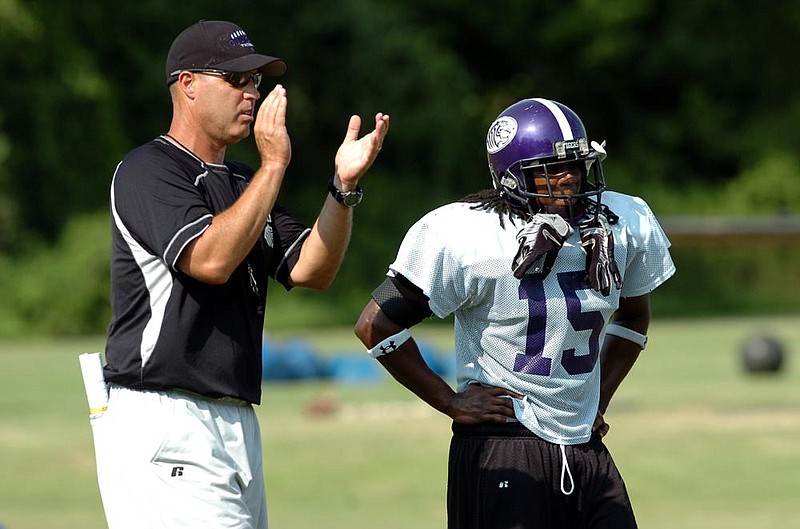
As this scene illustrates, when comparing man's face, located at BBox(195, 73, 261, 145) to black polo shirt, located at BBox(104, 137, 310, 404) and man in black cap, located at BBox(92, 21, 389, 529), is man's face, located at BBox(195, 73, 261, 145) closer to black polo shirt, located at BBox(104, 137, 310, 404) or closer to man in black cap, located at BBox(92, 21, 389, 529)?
man in black cap, located at BBox(92, 21, 389, 529)

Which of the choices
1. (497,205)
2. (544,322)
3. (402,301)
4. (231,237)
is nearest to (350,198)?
(402,301)

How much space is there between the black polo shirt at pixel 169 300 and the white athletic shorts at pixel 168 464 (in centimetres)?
7

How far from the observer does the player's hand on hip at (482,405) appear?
4.69 meters

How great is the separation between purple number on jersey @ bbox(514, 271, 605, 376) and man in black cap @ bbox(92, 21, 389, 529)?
33.5 inches

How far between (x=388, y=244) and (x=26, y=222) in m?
8.50

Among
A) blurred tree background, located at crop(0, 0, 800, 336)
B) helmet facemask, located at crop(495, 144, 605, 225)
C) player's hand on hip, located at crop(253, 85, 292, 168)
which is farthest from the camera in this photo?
blurred tree background, located at crop(0, 0, 800, 336)

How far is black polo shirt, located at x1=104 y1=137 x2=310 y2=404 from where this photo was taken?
4.43 m

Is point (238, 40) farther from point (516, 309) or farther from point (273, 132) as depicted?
point (516, 309)

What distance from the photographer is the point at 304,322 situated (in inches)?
1320

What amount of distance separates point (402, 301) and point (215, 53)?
3.29 feet

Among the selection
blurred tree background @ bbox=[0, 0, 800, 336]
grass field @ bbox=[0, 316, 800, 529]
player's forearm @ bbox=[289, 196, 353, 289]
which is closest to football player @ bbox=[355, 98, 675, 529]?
player's forearm @ bbox=[289, 196, 353, 289]

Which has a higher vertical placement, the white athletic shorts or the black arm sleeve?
the black arm sleeve

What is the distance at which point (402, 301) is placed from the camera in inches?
190

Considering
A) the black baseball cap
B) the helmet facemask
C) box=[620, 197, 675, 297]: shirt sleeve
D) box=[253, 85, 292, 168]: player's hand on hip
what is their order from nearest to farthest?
1. box=[253, 85, 292, 168]: player's hand on hip
2. the black baseball cap
3. the helmet facemask
4. box=[620, 197, 675, 297]: shirt sleeve
